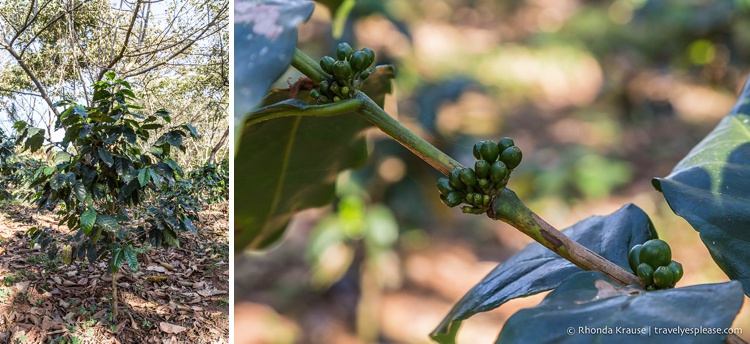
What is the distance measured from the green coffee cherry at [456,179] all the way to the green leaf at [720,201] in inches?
5.7

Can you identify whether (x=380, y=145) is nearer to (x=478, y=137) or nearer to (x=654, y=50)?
(x=478, y=137)

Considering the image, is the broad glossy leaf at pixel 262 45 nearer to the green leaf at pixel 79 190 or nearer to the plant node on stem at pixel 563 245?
the plant node on stem at pixel 563 245

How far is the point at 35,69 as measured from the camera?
1.44 meters

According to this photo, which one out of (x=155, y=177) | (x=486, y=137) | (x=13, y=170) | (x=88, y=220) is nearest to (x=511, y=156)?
(x=155, y=177)

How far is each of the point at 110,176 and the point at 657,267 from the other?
57.5 inches

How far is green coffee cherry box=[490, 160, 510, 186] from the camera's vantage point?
0.38 metres

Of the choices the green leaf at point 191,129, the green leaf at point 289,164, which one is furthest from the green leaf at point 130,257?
the green leaf at point 289,164

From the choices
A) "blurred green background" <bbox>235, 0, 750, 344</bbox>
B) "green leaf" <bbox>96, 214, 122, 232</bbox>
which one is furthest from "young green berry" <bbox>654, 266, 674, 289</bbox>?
"green leaf" <bbox>96, 214, 122, 232</bbox>

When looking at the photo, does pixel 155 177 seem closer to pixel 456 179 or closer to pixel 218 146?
pixel 218 146

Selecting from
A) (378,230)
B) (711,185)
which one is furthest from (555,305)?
(378,230)

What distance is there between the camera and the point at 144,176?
58.6 inches

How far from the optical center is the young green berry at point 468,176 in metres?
0.37

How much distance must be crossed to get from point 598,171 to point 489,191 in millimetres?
1760

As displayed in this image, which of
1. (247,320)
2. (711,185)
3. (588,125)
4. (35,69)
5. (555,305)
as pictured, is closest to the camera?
(555,305)
